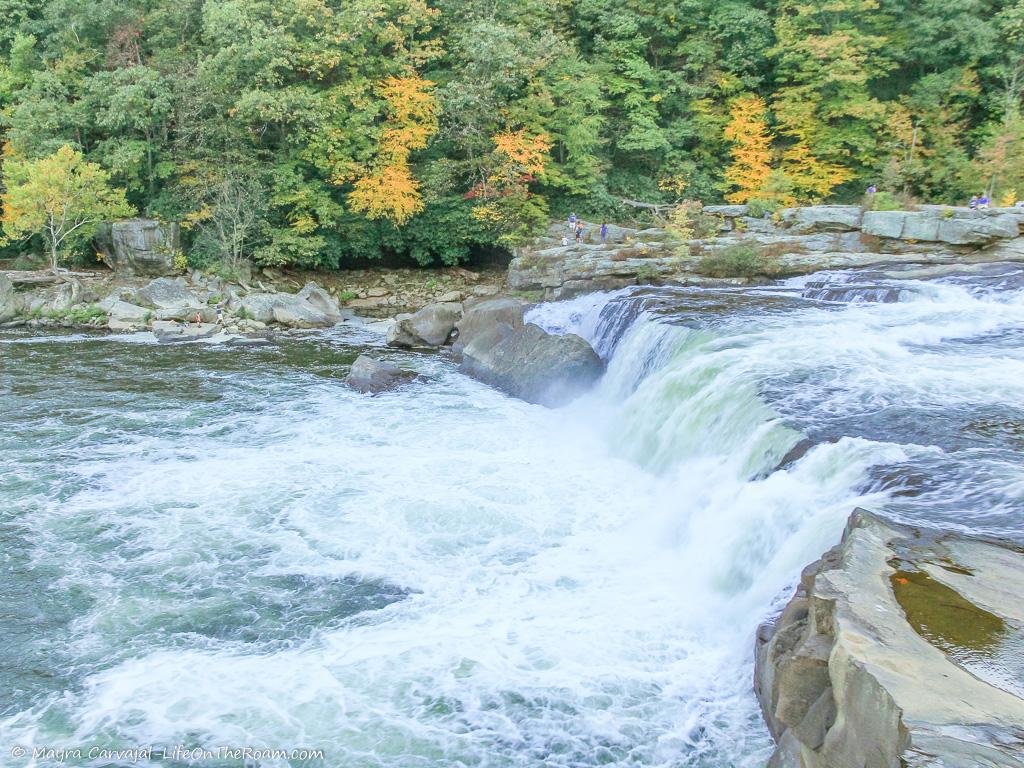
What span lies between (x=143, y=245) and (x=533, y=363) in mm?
15958

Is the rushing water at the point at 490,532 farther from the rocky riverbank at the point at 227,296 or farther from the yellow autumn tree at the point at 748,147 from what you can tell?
the yellow autumn tree at the point at 748,147

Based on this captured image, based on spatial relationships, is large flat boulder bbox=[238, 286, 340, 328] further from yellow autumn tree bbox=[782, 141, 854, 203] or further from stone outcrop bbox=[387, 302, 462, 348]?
yellow autumn tree bbox=[782, 141, 854, 203]

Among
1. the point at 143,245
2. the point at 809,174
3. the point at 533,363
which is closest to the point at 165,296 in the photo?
the point at 143,245

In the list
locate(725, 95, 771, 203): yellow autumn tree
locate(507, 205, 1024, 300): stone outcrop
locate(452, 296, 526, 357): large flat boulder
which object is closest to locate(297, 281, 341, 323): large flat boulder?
locate(452, 296, 526, 357): large flat boulder

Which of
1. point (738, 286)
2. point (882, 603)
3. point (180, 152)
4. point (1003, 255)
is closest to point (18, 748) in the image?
point (882, 603)

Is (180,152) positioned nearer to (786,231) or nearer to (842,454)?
(786,231)

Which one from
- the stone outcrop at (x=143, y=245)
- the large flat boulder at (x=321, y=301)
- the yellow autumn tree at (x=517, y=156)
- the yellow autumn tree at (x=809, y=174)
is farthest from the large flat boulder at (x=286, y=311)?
the yellow autumn tree at (x=809, y=174)

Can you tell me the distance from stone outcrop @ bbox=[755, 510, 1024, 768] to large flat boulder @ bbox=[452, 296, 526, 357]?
12.9 metres

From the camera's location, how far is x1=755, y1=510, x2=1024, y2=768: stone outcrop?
3686 millimetres

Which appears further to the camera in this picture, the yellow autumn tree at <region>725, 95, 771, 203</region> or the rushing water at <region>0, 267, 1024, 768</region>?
the yellow autumn tree at <region>725, 95, 771, 203</region>

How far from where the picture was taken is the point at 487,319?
18938 mm

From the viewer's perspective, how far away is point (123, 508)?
31.5 ft

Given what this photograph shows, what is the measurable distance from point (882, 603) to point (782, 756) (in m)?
1.20

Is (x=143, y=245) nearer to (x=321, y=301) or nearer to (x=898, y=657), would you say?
(x=321, y=301)
